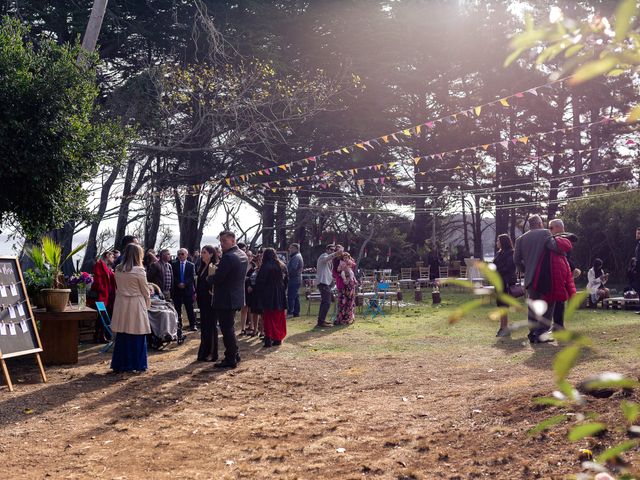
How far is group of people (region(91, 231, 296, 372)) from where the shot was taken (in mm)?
10180

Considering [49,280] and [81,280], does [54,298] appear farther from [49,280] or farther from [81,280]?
[81,280]

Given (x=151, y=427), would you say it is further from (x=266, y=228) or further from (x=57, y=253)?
(x=266, y=228)

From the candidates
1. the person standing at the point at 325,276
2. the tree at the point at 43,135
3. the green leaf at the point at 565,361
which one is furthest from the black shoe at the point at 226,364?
the green leaf at the point at 565,361

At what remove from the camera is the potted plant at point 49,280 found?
1084 cm

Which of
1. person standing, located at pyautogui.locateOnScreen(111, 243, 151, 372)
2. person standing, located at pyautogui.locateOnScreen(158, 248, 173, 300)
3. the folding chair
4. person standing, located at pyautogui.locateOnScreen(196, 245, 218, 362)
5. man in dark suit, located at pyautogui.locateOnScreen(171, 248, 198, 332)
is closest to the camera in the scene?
person standing, located at pyautogui.locateOnScreen(111, 243, 151, 372)

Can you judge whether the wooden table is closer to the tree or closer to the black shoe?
the tree

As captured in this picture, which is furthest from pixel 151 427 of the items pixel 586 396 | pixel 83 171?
pixel 83 171

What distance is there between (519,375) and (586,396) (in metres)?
2.13

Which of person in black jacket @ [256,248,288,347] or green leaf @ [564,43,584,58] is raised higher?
green leaf @ [564,43,584,58]

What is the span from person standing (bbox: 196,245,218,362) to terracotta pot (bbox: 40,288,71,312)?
78.9 inches

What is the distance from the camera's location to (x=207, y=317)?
37.6ft

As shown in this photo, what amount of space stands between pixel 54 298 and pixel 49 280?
718 millimetres

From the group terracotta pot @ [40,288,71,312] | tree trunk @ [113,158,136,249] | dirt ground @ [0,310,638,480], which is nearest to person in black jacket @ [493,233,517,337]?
dirt ground @ [0,310,638,480]

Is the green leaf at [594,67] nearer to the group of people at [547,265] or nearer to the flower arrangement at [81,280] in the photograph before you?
the group of people at [547,265]
